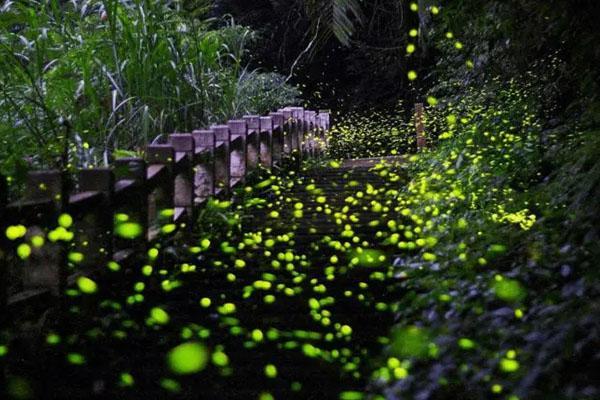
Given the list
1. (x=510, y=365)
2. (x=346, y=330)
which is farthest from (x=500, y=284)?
(x=510, y=365)

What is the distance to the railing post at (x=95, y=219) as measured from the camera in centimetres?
489

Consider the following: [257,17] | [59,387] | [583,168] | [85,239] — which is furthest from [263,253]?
[257,17]

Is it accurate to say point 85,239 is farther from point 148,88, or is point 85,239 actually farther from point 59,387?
point 148,88

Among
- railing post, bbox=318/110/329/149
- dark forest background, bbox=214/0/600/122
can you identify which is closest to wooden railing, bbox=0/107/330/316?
dark forest background, bbox=214/0/600/122

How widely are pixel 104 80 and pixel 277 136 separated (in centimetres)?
441

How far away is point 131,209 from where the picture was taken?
5.64 meters

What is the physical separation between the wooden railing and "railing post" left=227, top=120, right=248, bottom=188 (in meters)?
0.01

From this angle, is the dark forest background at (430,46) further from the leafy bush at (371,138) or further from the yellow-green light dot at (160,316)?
the yellow-green light dot at (160,316)

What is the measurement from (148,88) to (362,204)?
2.32 m

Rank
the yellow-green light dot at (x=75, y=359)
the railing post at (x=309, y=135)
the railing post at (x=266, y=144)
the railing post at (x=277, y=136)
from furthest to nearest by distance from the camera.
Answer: the railing post at (x=309, y=135) < the railing post at (x=277, y=136) < the railing post at (x=266, y=144) < the yellow-green light dot at (x=75, y=359)

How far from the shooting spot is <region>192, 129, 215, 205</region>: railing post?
7.73 metres

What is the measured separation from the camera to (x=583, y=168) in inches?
217

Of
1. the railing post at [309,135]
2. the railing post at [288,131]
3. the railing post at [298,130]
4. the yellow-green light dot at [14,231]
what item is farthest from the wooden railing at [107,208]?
the railing post at [309,135]

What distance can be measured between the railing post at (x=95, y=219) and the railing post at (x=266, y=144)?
5916 millimetres
